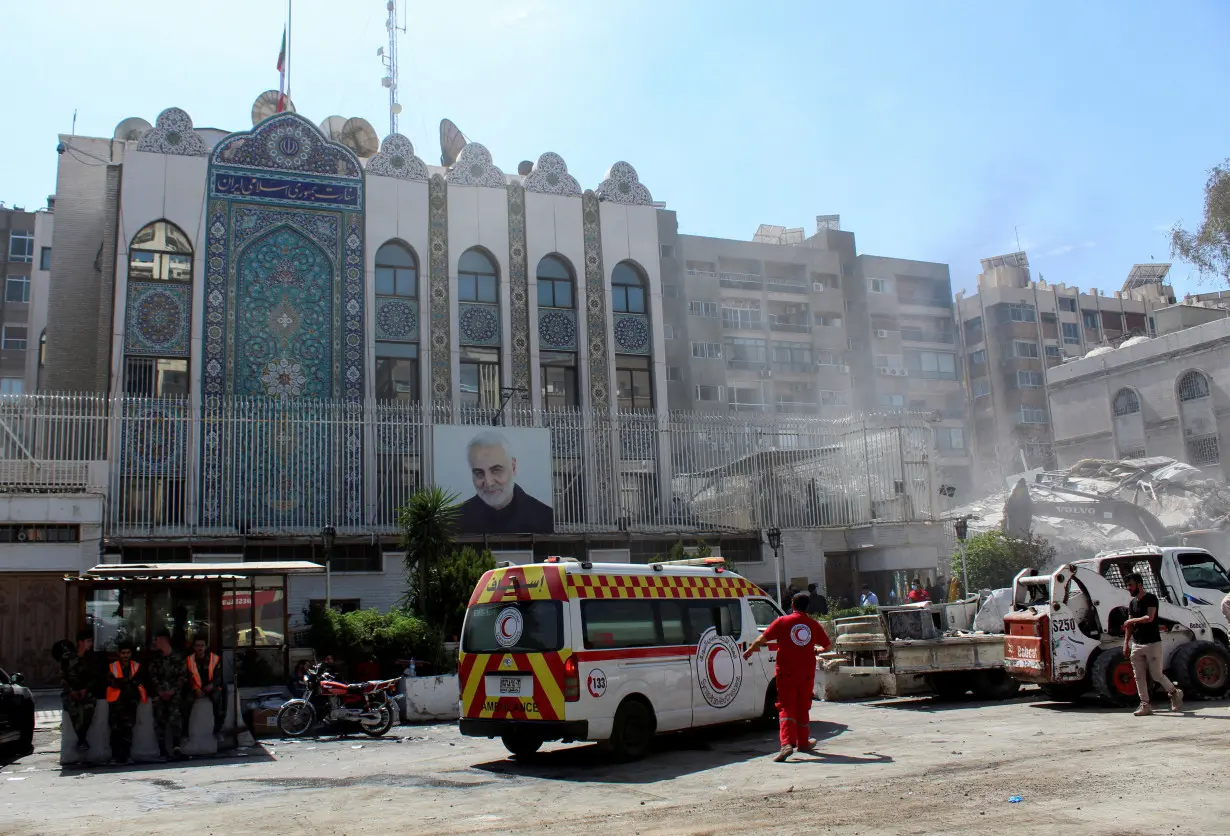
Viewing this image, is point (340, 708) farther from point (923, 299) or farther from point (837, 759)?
point (923, 299)

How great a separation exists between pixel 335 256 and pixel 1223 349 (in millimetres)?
36474

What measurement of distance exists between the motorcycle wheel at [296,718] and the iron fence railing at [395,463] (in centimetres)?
937

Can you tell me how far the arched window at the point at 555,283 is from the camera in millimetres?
30797

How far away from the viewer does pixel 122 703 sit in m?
12.4

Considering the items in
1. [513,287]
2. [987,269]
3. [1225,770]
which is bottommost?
[1225,770]

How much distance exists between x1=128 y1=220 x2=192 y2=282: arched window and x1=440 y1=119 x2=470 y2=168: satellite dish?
33.8 ft

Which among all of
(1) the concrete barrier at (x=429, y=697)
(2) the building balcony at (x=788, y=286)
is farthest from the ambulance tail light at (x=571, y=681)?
(2) the building balcony at (x=788, y=286)

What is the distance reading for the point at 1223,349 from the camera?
4438 centimetres

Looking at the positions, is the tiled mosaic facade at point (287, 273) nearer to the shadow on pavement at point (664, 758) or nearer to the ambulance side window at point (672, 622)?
the shadow on pavement at point (664, 758)

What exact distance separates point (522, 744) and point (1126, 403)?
148 ft

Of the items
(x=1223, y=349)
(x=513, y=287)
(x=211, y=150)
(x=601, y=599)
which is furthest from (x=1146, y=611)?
(x=1223, y=349)

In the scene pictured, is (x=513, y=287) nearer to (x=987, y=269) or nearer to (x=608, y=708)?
(x=608, y=708)

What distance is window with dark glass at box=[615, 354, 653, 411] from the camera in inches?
1222

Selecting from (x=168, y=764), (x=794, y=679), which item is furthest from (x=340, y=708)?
(x=794, y=679)
